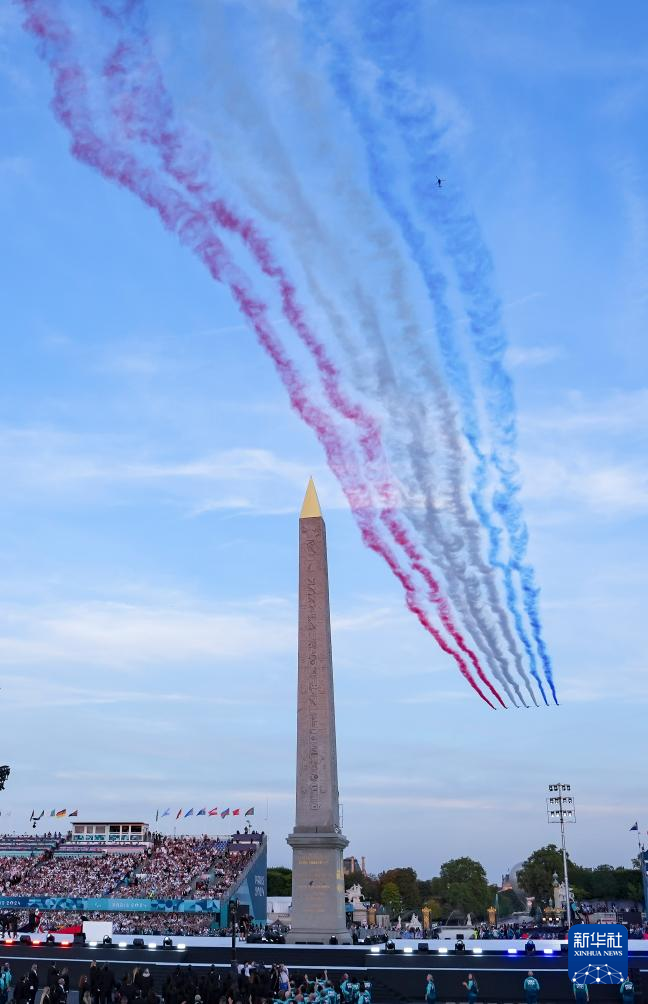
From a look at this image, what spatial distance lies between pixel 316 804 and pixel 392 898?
333ft

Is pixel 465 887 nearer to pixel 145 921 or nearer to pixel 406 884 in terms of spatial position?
pixel 406 884

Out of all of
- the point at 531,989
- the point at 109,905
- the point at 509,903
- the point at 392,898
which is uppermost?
the point at 531,989

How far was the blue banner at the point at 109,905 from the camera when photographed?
6397 centimetres

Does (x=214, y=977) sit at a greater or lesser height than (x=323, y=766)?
lesser

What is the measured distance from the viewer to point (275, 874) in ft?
424

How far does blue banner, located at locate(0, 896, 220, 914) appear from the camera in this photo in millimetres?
63969

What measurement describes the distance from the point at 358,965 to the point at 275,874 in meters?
98.9

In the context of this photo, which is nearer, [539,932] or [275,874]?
[539,932]

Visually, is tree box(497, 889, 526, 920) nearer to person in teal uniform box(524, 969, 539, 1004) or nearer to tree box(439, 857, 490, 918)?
tree box(439, 857, 490, 918)

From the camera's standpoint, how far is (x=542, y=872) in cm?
12006

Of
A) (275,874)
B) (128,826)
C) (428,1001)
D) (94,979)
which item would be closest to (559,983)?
(428,1001)

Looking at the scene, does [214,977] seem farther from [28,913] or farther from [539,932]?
[28,913]

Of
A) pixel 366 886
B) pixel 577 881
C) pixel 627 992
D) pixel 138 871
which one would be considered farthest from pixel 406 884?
pixel 627 992

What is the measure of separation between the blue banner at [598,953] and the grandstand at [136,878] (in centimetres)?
4249
